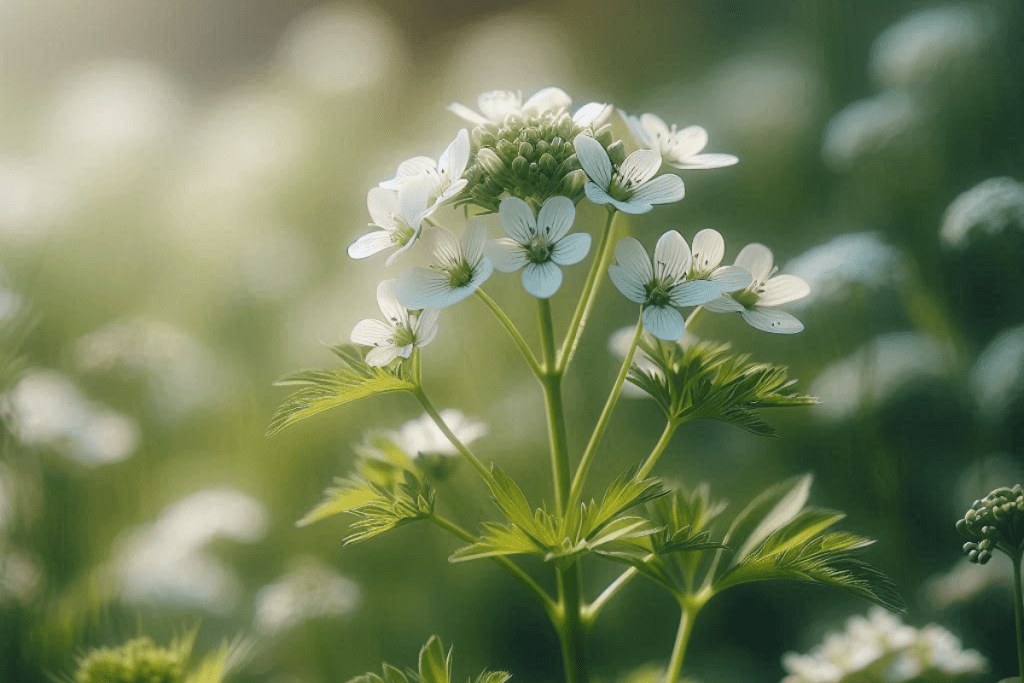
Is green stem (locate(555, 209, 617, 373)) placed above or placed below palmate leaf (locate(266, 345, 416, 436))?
above

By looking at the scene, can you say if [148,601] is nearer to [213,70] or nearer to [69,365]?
[69,365]

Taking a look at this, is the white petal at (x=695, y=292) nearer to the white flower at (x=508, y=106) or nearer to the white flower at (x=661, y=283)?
the white flower at (x=661, y=283)

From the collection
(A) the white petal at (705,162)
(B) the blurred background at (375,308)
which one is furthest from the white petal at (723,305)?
(B) the blurred background at (375,308)

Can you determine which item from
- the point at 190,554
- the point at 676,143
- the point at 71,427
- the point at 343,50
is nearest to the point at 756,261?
the point at 676,143

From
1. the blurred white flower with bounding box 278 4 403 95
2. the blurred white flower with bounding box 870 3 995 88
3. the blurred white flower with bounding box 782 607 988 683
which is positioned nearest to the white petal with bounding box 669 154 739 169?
the blurred white flower with bounding box 782 607 988 683

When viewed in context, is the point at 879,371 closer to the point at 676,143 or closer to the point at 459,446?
the point at 676,143

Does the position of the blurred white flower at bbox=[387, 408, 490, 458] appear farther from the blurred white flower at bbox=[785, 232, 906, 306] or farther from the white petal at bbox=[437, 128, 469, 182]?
the blurred white flower at bbox=[785, 232, 906, 306]
